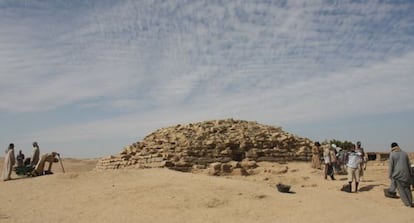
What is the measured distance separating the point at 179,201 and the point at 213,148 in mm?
6605

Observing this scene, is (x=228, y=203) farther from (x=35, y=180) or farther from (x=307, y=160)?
(x=307, y=160)

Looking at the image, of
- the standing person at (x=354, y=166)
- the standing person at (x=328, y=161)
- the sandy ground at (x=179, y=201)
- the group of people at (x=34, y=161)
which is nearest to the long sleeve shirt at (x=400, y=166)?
the sandy ground at (x=179, y=201)

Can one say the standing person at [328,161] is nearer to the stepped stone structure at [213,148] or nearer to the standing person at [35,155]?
the stepped stone structure at [213,148]

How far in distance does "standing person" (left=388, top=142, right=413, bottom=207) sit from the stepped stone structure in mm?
5974

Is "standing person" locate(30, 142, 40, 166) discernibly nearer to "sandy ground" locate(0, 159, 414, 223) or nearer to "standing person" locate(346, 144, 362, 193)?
"sandy ground" locate(0, 159, 414, 223)

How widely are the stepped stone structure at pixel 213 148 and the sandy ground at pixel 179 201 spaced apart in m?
2.28

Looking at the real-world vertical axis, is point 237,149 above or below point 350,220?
above

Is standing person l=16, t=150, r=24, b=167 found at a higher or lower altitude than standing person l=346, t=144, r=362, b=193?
lower

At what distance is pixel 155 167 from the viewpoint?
49.3 ft

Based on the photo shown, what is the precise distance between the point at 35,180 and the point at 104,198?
3968mm

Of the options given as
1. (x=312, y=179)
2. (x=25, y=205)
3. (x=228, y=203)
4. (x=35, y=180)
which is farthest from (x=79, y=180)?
(x=312, y=179)

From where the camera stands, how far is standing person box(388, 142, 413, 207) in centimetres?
980

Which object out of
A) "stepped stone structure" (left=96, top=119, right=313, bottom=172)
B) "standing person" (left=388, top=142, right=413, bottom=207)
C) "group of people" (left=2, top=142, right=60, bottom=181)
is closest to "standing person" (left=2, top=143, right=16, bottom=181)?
"group of people" (left=2, top=142, right=60, bottom=181)

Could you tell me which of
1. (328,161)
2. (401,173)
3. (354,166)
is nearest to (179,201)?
(354,166)
